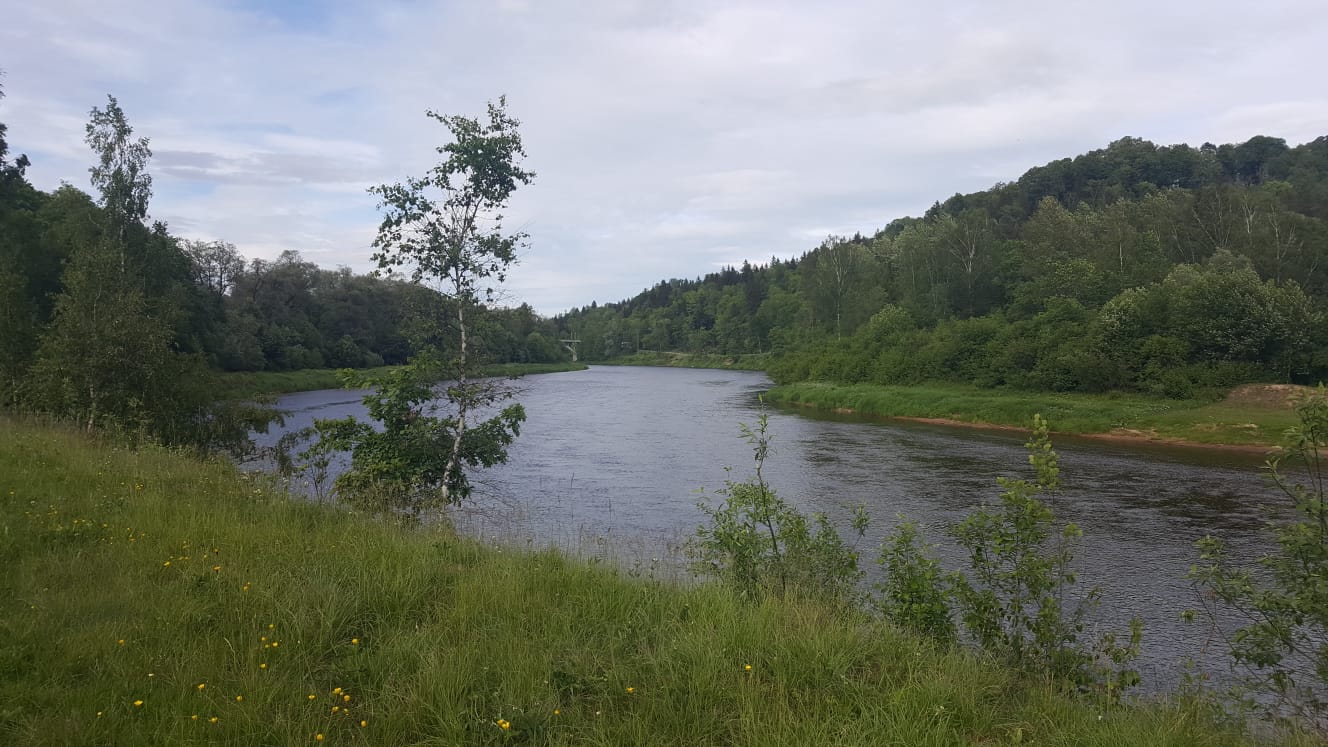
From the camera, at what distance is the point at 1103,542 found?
15.6 m

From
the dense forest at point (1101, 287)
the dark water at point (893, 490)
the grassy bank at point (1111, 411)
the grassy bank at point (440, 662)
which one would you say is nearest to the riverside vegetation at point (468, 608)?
the grassy bank at point (440, 662)

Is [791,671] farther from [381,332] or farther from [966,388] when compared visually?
[381,332]

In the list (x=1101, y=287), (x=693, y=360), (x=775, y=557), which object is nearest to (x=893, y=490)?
(x=775, y=557)

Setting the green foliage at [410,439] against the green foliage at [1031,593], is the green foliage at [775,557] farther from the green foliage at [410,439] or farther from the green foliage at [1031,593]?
the green foliage at [410,439]

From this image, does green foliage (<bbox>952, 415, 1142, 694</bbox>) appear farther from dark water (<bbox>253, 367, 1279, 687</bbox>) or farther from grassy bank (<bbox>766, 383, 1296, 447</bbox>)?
grassy bank (<bbox>766, 383, 1296, 447</bbox>)

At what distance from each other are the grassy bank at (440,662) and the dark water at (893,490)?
2749 mm

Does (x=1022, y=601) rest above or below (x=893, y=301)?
below

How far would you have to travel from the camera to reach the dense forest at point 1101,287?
38.4 metres

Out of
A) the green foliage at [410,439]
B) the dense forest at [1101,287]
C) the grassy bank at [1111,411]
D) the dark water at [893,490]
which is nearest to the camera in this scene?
the dark water at [893,490]

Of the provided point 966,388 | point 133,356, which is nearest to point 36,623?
point 133,356

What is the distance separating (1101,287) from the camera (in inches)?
2121

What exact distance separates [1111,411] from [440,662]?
3937 centimetres

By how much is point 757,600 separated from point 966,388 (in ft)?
152

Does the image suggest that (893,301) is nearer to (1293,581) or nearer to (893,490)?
(893,490)
